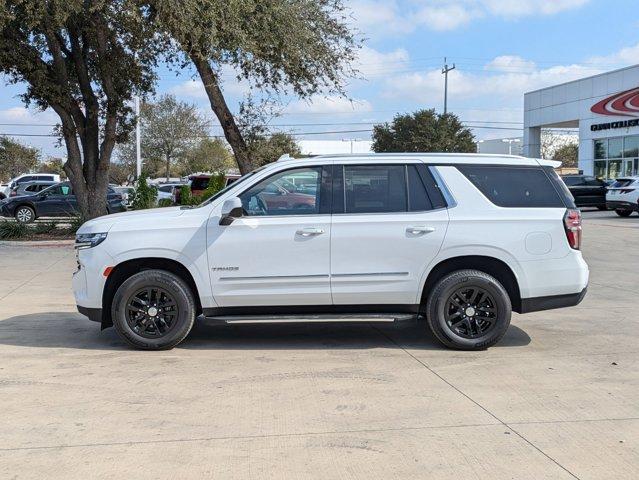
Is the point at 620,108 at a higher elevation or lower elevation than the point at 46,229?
higher

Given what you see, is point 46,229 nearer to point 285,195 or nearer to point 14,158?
point 285,195

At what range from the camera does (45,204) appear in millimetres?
25547

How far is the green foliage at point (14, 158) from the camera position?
6762cm

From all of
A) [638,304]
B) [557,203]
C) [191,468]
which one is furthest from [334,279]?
[638,304]

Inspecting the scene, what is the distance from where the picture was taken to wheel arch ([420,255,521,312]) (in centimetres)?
681

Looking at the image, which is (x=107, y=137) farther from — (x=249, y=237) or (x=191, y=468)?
(x=191, y=468)

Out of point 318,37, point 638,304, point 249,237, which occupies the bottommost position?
point 638,304

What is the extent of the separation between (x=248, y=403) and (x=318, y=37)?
41.4 ft

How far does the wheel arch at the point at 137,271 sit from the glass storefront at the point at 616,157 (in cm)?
3682

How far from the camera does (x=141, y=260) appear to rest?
677cm

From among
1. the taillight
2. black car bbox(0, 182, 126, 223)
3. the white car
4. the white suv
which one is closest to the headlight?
the white suv

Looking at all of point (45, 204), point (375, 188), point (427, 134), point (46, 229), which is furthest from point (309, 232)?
point (427, 134)

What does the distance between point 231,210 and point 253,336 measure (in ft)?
5.88

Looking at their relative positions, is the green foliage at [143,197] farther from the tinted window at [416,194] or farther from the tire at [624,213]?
the tire at [624,213]
